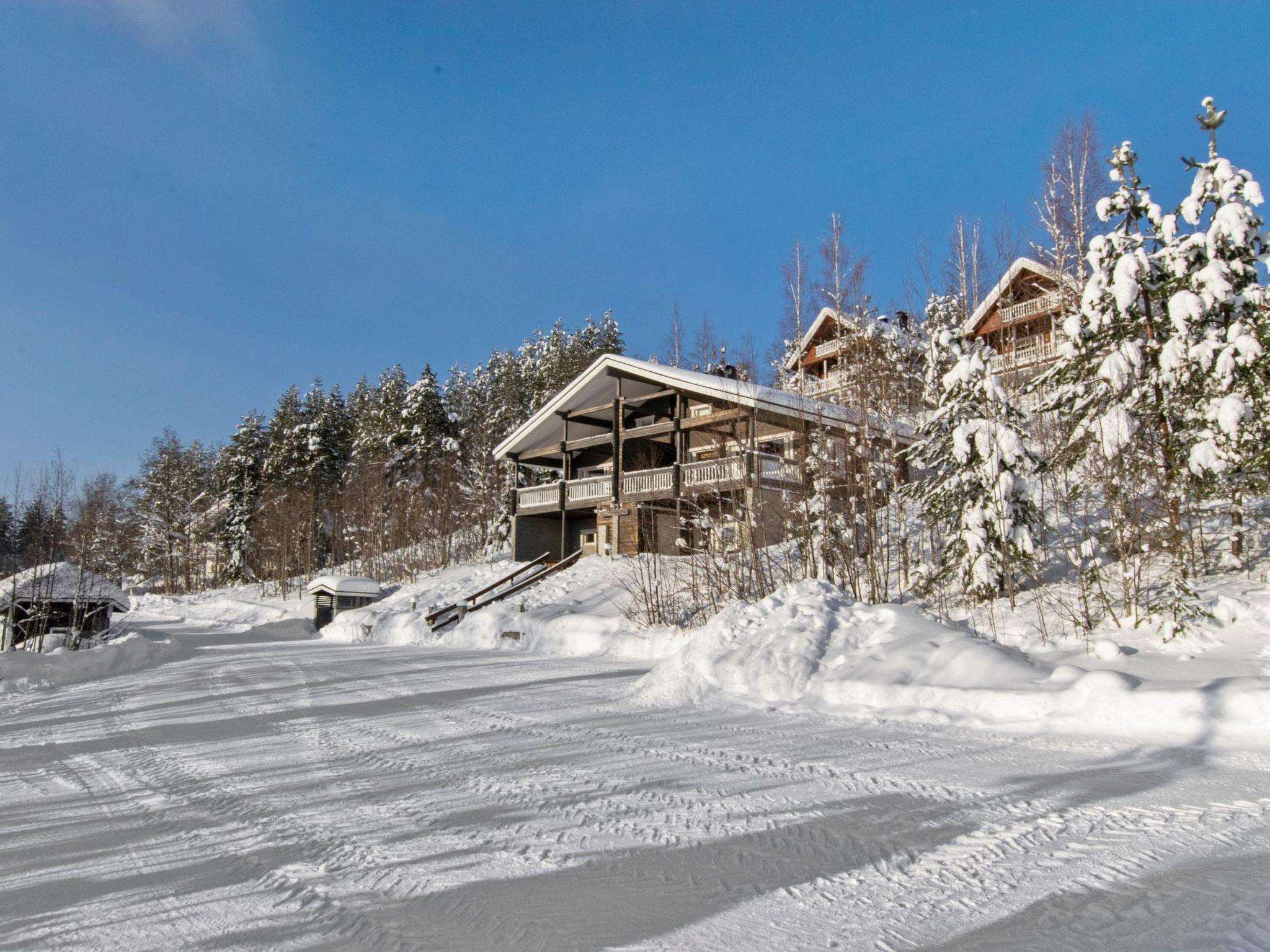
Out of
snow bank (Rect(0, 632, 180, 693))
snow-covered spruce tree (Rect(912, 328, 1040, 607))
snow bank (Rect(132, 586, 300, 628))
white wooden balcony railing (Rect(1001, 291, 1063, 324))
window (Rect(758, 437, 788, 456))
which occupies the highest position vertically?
white wooden balcony railing (Rect(1001, 291, 1063, 324))

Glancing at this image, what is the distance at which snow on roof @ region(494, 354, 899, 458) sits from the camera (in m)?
16.6

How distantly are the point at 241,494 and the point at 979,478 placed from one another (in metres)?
55.9

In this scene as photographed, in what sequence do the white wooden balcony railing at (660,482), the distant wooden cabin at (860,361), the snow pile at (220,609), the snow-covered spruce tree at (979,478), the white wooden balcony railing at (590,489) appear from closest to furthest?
the snow-covered spruce tree at (979,478)
the distant wooden cabin at (860,361)
the white wooden balcony railing at (660,482)
the white wooden balcony railing at (590,489)
the snow pile at (220,609)

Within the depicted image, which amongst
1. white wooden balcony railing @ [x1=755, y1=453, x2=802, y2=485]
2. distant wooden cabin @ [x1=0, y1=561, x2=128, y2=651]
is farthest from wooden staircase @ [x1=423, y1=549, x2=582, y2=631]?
white wooden balcony railing @ [x1=755, y1=453, x2=802, y2=485]

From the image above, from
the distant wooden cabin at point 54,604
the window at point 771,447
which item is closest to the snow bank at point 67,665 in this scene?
the distant wooden cabin at point 54,604

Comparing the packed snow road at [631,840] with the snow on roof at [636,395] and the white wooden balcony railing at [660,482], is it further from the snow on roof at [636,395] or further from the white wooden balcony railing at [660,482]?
the snow on roof at [636,395]

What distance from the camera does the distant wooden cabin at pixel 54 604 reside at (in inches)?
856

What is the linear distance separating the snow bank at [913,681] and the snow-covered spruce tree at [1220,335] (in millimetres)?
4913

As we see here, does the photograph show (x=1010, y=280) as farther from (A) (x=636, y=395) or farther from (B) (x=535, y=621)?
(B) (x=535, y=621)

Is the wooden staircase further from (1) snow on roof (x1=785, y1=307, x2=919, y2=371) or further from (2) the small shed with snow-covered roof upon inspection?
(1) snow on roof (x1=785, y1=307, x2=919, y2=371)

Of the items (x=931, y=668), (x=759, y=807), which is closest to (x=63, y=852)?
(x=759, y=807)

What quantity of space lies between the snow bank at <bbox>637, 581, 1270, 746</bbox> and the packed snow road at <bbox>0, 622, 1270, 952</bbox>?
1.86 feet

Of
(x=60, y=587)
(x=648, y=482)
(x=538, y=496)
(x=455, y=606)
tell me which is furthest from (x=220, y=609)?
(x=648, y=482)

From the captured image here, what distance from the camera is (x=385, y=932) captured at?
266cm
